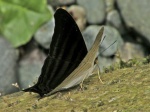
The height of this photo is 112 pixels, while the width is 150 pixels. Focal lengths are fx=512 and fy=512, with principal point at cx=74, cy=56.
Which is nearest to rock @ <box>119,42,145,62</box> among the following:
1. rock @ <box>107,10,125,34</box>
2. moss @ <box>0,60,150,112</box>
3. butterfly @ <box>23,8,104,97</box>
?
rock @ <box>107,10,125,34</box>

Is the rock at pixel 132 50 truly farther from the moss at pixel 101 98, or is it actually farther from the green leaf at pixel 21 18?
the moss at pixel 101 98

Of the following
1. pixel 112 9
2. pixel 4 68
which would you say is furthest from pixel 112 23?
pixel 4 68

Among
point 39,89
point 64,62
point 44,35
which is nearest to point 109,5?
point 44,35

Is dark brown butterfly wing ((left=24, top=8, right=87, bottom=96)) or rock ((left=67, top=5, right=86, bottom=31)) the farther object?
rock ((left=67, top=5, right=86, bottom=31))

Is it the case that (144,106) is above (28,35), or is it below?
below

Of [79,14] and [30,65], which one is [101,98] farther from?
[30,65]

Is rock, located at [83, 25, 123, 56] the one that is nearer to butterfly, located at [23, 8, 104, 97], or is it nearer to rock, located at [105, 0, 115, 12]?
rock, located at [105, 0, 115, 12]

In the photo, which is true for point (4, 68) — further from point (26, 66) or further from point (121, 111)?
point (121, 111)

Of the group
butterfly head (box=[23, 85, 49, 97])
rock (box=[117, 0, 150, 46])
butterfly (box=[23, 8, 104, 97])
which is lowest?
butterfly head (box=[23, 85, 49, 97])
